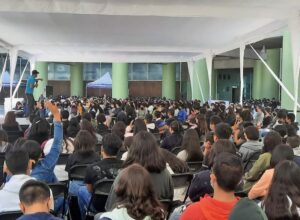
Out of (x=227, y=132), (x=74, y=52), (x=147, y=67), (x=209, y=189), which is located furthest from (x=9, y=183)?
(x=147, y=67)

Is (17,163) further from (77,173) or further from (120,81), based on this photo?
(120,81)

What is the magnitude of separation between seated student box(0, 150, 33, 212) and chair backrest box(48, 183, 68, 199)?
29cm

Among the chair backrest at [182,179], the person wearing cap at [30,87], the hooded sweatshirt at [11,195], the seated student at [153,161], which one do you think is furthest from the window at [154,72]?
the hooded sweatshirt at [11,195]

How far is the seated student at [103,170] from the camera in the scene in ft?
15.4

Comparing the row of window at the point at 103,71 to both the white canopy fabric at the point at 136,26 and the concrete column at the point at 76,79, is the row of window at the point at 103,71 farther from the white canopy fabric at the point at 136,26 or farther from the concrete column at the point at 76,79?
the white canopy fabric at the point at 136,26

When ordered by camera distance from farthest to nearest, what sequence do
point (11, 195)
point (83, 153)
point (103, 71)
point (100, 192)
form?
point (103, 71), point (83, 153), point (100, 192), point (11, 195)

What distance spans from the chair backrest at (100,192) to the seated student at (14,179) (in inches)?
28.2

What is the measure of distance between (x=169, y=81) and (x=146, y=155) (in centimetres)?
3479

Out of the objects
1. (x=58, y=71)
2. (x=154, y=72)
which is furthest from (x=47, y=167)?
(x=58, y=71)

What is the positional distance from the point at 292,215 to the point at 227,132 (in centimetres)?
383

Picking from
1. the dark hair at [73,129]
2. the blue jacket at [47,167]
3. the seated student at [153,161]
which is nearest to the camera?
the seated student at [153,161]

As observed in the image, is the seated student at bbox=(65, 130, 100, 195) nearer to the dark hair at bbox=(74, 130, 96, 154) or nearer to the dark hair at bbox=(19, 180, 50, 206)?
the dark hair at bbox=(74, 130, 96, 154)

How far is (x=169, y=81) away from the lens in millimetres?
39125

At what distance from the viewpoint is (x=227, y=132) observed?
6633 mm
